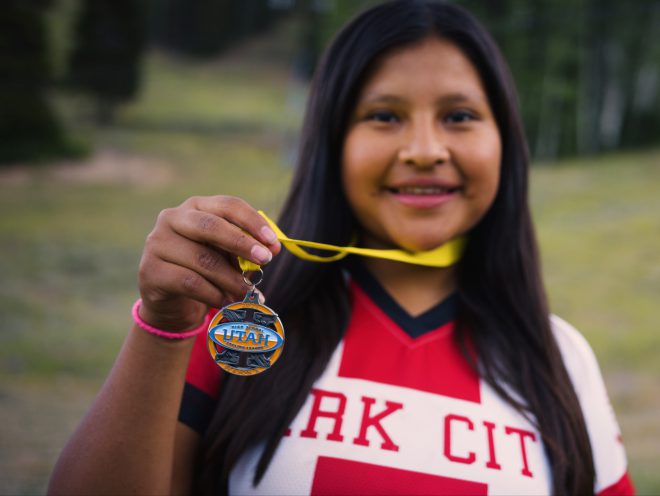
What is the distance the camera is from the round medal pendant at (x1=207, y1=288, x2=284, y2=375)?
39.6 inches

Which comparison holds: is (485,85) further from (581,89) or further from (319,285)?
(581,89)

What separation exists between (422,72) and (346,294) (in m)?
0.50

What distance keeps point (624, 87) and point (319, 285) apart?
9706 mm

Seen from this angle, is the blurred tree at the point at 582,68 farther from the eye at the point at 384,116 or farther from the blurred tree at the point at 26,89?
the eye at the point at 384,116

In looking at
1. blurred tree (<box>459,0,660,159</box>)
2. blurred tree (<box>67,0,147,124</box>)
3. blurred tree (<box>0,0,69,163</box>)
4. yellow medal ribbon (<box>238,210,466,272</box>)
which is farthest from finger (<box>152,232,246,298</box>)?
blurred tree (<box>459,0,660,159</box>)

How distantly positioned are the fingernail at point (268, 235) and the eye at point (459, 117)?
0.54 m

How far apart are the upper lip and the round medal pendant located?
41 cm

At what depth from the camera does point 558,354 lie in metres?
1.39

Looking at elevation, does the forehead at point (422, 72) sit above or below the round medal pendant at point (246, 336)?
above

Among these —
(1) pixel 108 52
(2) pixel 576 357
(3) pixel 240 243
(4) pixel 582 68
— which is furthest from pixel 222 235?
(4) pixel 582 68

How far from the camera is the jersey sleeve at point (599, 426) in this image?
134 centimetres

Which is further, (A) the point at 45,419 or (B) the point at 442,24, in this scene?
(A) the point at 45,419

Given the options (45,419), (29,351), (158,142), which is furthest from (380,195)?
(158,142)

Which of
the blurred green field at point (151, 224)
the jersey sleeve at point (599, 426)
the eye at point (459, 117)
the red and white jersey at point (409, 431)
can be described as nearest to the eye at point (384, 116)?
the eye at point (459, 117)
